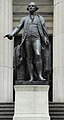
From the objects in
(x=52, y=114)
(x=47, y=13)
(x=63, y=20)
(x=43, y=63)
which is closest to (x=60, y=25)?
(x=63, y=20)

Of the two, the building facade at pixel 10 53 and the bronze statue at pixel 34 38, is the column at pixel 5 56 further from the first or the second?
the bronze statue at pixel 34 38

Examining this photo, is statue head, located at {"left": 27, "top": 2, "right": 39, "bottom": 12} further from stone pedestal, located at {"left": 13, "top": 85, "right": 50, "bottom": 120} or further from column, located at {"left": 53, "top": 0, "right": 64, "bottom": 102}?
column, located at {"left": 53, "top": 0, "right": 64, "bottom": 102}

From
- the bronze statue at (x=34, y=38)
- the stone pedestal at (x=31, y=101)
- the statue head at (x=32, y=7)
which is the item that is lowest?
the stone pedestal at (x=31, y=101)

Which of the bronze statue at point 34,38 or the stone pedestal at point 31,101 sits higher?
the bronze statue at point 34,38

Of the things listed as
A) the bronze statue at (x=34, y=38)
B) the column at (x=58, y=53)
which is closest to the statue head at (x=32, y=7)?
the bronze statue at (x=34, y=38)

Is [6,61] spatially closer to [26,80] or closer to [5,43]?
[5,43]

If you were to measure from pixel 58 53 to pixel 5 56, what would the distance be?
8.28 ft

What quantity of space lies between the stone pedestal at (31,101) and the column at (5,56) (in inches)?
290

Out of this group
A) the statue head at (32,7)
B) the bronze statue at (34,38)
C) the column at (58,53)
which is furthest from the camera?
the column at (58,53)

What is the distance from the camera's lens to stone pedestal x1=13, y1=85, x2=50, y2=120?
1623 centimetres

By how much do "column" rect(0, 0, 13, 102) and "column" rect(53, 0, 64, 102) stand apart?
6.94ft

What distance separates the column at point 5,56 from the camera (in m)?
23.9

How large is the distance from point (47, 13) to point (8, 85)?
176 inches

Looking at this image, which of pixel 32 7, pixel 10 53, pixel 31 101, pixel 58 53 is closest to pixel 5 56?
pixel 10 53
